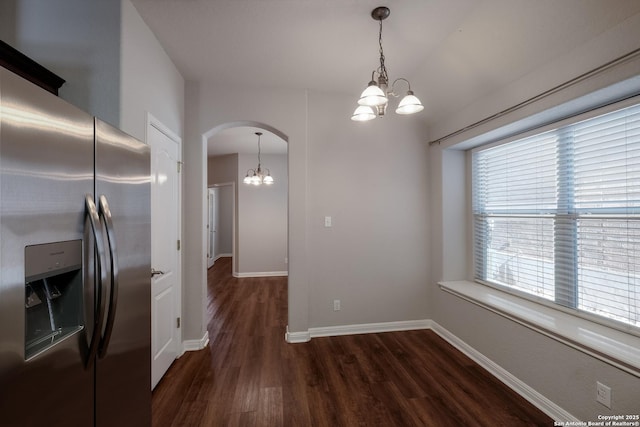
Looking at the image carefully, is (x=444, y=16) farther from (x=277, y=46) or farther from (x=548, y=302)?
(x=548, y=302)

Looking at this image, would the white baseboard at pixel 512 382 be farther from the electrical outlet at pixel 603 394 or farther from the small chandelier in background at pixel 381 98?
the small chandelier in background at pixel 381 98

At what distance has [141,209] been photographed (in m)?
1.37

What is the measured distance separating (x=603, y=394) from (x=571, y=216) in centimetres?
117

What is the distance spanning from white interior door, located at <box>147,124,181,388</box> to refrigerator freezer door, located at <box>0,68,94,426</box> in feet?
3.93

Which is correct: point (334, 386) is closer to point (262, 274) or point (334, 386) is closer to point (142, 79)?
point (142, 79)

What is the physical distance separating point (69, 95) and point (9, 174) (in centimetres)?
128

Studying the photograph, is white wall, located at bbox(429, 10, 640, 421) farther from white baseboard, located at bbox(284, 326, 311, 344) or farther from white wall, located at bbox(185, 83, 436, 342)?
white baseboard, located at bbox(284, 326, 311, 344)

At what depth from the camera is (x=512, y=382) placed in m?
2.16

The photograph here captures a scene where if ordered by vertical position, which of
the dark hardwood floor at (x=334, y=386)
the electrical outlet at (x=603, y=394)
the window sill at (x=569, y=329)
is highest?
the window sill at (x=569, y=329)

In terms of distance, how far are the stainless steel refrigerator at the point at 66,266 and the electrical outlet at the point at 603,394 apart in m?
2.53

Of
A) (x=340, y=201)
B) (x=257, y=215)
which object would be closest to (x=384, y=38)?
(x=340, y=201)

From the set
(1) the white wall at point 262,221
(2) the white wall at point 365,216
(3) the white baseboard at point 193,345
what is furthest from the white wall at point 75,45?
(1) the white wall at point 262,221

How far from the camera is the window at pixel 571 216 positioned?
1.75 m

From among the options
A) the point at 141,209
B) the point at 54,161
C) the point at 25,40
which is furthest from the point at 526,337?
the point at 25,40
